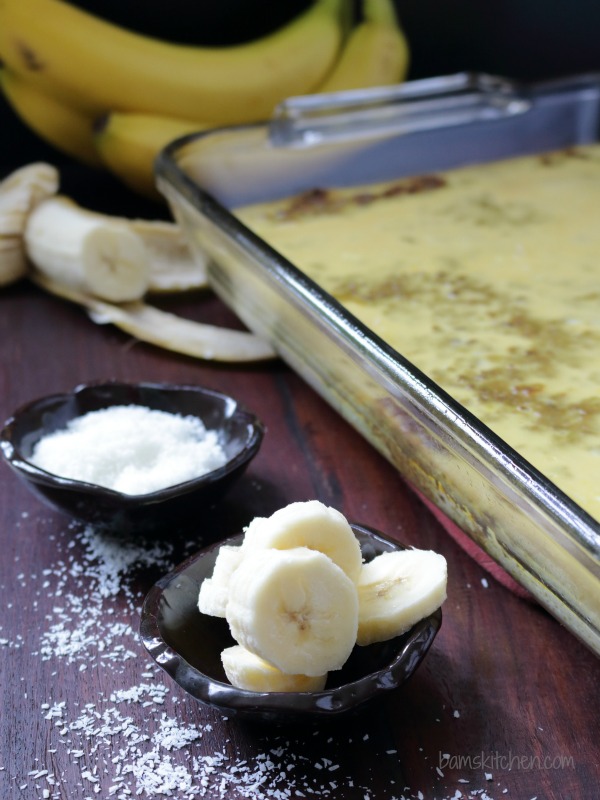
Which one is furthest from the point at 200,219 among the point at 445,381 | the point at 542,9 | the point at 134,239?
the point at 542,9

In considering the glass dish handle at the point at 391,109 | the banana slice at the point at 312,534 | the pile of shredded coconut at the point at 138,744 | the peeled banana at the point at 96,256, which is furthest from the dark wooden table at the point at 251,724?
the glass dish handle at the point at 391,109

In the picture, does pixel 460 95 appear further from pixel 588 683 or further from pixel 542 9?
pixel 588 683

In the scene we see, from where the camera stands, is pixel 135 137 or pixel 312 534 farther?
pixel 135 137

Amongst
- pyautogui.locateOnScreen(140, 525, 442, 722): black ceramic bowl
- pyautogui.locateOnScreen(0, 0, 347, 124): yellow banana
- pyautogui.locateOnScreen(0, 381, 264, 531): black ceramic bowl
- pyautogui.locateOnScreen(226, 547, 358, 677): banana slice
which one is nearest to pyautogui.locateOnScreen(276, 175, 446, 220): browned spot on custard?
pyautogui.locateOnScreen(0, 0, 347, 124): yellow banana

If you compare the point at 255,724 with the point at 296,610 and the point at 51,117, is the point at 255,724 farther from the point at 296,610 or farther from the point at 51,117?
the point at 51,117

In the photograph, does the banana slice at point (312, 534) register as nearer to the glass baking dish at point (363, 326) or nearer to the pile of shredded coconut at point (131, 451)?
the glass baking dish at point (363, 326)

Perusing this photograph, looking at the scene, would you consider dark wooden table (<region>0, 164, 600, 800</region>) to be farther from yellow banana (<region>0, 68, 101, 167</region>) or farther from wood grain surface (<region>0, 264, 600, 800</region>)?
yellow banana (<region>0, 68, 101, 167</region>)

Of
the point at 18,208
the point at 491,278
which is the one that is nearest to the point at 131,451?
the point at 491,278
